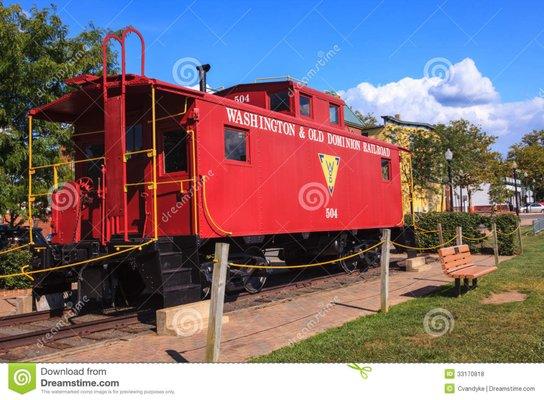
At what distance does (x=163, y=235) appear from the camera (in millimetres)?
8695

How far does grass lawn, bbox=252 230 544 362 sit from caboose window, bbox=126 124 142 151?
4.75 meters

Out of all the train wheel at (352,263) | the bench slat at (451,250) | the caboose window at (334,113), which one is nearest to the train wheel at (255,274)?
the bench slat at (451,250)

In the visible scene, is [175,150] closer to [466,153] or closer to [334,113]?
[334,113]

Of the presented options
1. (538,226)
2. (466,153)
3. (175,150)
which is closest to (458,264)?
(175,150)

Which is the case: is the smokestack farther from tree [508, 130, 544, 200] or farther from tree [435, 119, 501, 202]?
tree [508, 130, 544, 200]

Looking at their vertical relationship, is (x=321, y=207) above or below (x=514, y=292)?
above

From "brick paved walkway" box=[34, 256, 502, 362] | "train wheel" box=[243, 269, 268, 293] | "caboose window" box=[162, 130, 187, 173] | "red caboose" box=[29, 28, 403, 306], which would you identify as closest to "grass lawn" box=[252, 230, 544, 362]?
"brick paved walkway" box=[34, 256, 502, 362]

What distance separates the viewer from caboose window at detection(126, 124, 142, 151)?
9.27m

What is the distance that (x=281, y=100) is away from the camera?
11781mm

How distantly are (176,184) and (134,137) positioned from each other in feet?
4.37

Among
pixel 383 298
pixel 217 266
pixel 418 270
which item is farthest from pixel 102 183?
pixel 418 270

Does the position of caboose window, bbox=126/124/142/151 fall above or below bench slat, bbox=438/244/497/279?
above
